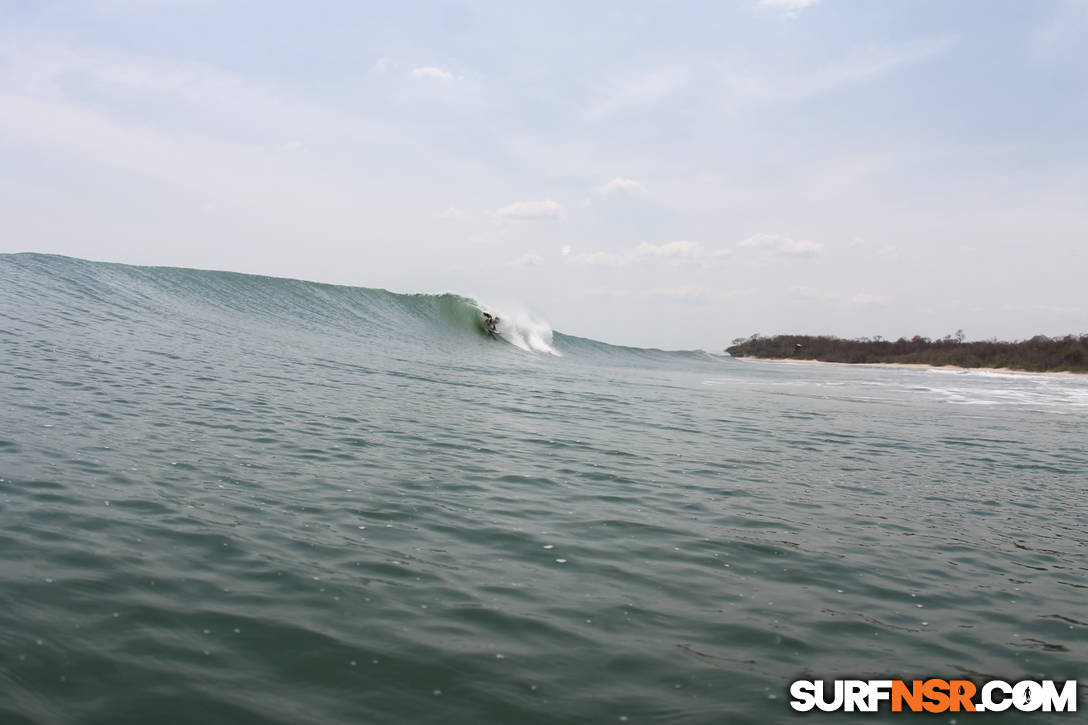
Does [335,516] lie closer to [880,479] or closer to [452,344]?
[880,479]

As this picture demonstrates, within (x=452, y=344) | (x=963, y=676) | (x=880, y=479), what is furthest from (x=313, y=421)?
(x=452, y=344)

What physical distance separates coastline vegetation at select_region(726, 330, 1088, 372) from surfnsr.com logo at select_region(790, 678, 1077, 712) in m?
53.2

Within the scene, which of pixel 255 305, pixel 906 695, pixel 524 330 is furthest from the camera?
pixel 524 330

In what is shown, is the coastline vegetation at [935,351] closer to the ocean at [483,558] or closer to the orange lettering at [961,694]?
the ocean at [483,558]

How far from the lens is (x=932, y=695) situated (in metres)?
3.77

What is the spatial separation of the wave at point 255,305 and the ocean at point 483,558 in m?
10.5

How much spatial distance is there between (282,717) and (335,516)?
296 centimetres

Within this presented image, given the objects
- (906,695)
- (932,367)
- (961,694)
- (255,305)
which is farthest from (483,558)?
(932,367)

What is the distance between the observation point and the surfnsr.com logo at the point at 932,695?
11.9 feet

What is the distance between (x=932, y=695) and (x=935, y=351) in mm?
65873

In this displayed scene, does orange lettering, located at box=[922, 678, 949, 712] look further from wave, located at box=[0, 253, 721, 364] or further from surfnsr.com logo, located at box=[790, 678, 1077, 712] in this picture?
wave, located at box=[0, 253, 721, 364]

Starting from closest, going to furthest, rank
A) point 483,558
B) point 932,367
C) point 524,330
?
point 483,558
point 524,330
point 932,367

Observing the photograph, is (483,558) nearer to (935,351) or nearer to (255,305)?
(255,305)

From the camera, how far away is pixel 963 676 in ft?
13.0
